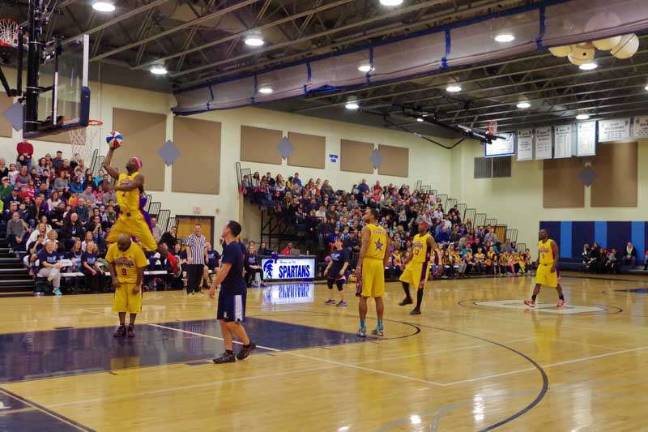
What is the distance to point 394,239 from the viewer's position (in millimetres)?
27031

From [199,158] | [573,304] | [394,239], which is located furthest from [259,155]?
[573,304]

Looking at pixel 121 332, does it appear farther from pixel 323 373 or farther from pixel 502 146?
pixel 502 146

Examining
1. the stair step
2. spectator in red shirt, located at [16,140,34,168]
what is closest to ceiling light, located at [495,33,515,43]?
the stair step

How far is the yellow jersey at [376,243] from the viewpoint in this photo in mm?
10164

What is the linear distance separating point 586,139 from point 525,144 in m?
3.03

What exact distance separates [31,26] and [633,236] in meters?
28.3

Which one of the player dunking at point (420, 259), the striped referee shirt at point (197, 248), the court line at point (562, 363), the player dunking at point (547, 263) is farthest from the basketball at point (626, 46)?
the striped referee shirt at point (197, 248)

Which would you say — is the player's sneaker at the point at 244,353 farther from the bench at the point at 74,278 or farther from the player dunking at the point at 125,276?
the bench at the point at 74,278

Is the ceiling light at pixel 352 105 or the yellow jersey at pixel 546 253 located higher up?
the ceiling light at pixel 352 105

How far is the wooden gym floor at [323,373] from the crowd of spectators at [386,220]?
1186cm

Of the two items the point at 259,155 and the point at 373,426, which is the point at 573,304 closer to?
the point at 373,426

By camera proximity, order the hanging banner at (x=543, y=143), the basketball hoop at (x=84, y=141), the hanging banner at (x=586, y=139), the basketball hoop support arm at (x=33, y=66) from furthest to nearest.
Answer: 1. the hanging banner at (x=543, y=143)
2. the hanging banner at (x=586, y=139)
3. the basketball hoop at (x=84, y=141)
4. the basketball hoop support arm at (x=33, y=66)

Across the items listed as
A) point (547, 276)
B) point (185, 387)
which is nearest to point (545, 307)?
point (547, 276)

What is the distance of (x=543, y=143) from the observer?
32.0m
